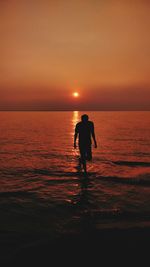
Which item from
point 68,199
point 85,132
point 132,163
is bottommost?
point 68,199

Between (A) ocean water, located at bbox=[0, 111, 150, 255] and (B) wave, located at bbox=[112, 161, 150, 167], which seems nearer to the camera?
(A) ocean water, located at bbox=[0, 111, 150, 255]

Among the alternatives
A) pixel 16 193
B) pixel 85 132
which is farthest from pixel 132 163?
pixel 16 193

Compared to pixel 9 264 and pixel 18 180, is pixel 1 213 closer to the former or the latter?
pixel 9 264

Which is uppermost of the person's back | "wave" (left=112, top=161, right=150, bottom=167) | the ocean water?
the person's back

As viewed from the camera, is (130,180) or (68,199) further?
(130,180)

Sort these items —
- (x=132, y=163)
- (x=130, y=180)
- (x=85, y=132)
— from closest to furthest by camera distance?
(x=85, y=132), (x=130, y=180), (x=132, y=163)

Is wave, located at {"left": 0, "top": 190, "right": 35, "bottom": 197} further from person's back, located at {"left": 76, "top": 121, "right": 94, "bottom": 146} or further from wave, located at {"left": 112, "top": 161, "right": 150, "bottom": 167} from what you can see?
wave, located at {"left": 112, "top": 161, "right": 150, "bottom": 167}

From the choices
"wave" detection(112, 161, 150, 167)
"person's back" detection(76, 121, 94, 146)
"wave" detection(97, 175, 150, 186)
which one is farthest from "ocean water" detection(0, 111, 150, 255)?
"person's back" detection(76, 121, 94, 146)

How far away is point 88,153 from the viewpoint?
11.2 m

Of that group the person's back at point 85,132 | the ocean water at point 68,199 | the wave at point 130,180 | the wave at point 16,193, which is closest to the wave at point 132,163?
the ocean water at point 68,199

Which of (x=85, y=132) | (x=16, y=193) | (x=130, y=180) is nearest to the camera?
(x=16, y=193)

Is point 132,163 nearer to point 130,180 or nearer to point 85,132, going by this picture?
point 130,180

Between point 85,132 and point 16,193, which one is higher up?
point 85,132

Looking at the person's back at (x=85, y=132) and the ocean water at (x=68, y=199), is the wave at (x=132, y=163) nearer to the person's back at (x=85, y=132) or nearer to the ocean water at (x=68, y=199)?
the ocean water at (x=68, y=199)
